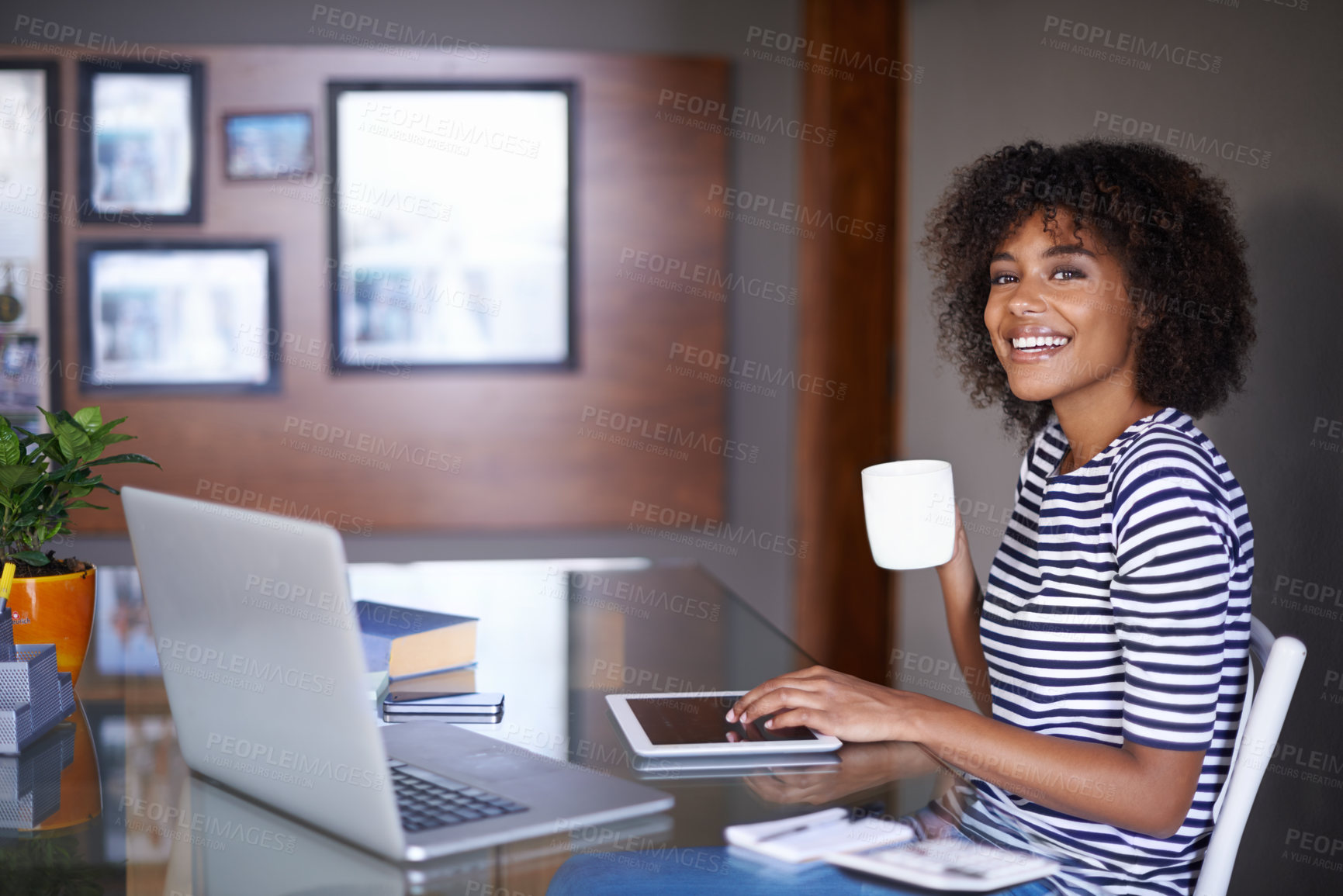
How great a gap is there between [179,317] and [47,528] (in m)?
1.90

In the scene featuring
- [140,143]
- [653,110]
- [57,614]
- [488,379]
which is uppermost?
[653,110]

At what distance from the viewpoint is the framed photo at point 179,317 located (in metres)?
3.07

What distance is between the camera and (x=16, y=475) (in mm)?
1288

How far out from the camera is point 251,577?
88 cm

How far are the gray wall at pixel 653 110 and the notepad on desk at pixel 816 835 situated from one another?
237 centimetres

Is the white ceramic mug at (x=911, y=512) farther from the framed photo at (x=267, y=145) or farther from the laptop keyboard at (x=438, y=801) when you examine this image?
the framed photo at (x=267, y=145)

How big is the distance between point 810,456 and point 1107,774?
2220 millimetres

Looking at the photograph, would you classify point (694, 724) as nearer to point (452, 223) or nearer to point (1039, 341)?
point (1039, 341)

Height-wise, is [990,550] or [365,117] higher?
[365,117]

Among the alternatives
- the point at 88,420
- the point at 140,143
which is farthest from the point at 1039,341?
the point at 140,143

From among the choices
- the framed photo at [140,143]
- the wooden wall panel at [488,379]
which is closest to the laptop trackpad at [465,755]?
the wooden wall panel at [488,379]

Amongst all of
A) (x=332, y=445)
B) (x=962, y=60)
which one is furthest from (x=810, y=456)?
(x=332, y=445)

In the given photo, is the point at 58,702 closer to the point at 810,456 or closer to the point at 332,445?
the point at 332,445

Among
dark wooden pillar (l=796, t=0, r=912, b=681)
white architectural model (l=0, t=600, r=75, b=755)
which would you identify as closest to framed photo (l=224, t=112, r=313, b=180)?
dark wooden pillar (l=796, t=0, r=912, b=681)
